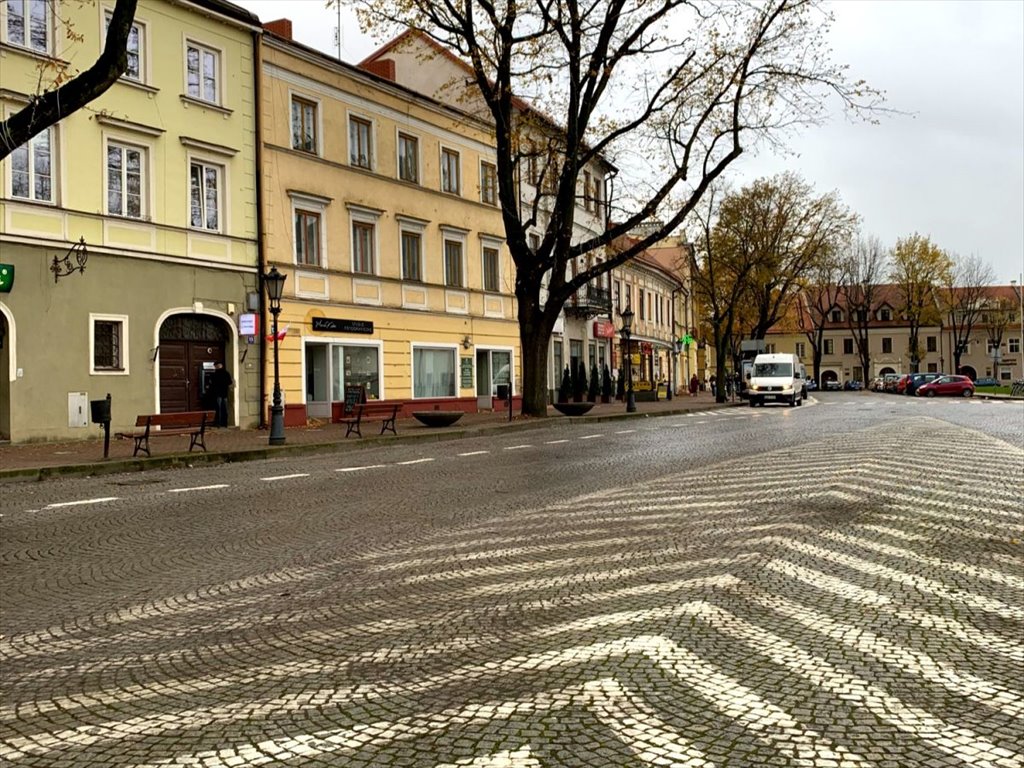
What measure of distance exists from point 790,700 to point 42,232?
19.7 m

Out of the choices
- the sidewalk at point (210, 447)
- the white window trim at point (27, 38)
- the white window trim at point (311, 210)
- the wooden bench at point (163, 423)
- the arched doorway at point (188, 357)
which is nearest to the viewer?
the sidewalk at point (210, 447)

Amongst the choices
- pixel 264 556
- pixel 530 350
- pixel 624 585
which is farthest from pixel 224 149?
pixel 624 585

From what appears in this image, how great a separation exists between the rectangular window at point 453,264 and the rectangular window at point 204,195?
34.0 feet

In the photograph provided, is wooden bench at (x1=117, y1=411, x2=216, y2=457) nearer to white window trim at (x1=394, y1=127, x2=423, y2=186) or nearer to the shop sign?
the shop sign

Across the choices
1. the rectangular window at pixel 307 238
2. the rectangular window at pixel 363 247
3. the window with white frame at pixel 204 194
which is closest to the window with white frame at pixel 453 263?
the rectangular window at pixel 363 247

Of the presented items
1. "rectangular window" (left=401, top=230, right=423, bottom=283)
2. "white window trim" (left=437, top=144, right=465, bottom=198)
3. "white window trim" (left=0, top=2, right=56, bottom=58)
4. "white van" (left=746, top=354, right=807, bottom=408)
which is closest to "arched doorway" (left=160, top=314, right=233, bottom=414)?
"white window trim" (left=0, top=2, right=56, bottom=58)

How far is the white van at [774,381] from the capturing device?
4219 centimetres

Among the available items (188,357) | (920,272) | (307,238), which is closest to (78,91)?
(188,357)

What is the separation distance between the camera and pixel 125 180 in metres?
21.2

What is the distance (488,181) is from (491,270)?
349cm

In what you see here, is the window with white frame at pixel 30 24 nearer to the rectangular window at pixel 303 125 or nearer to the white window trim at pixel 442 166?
the rectangular window at pixel 303 125

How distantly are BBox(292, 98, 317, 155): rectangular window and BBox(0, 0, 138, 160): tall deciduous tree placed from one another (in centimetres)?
1494

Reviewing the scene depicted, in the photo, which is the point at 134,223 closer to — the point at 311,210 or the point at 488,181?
the point at 311,210

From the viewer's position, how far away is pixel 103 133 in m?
20.6
